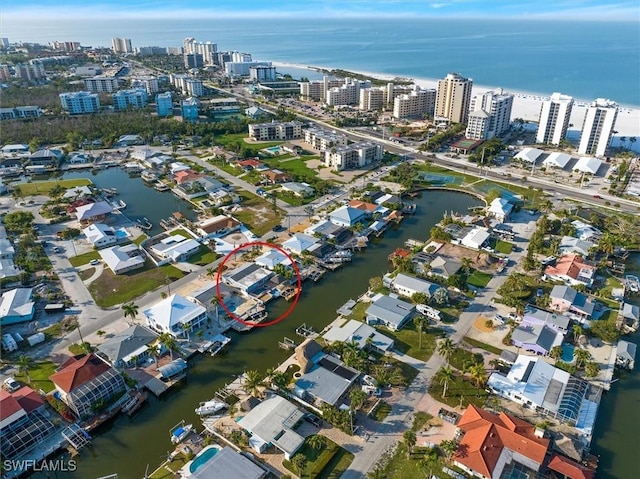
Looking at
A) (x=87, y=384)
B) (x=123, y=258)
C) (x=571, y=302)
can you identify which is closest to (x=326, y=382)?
(x=87, y=384)

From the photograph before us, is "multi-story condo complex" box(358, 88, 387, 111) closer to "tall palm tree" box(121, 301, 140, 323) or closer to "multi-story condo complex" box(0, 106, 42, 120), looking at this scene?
"multi-story condo complex" box(0, 106, 42, 120)

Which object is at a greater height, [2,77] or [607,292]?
[2,77]

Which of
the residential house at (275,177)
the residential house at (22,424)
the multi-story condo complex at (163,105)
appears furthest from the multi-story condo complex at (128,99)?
the residential house at (22,424)

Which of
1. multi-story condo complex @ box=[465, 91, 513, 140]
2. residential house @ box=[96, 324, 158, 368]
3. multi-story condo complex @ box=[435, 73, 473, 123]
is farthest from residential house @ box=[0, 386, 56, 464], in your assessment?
multi-story condo complex @ box=[435, 73, 473, 123]

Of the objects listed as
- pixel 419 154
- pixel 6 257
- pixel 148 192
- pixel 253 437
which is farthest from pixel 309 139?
pixel 253 437

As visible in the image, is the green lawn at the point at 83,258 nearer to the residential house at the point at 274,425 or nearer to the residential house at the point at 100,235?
the residential house at the point at 100,235

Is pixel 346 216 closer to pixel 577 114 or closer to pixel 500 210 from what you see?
pixel 500 210

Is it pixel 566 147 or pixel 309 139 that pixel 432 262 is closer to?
pixel 309 139

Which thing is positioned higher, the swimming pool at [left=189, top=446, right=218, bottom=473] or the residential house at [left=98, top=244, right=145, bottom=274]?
the residential house at [left=98, top=244, right=145, bottom=274]
